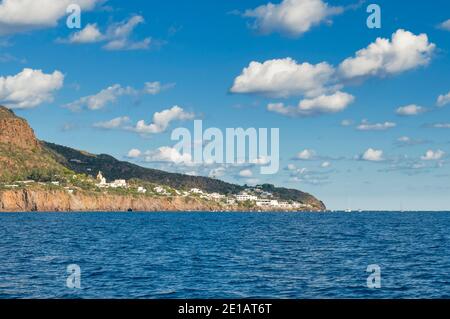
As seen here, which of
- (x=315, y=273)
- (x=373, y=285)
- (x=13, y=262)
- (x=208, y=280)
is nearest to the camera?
(x=373, y=285)

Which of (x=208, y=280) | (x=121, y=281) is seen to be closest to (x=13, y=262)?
(x=121, y=281)

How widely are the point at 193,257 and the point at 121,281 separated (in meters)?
24.1

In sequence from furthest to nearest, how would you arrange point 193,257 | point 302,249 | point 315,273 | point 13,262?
point 302,249 → point 193,257 → point 13,262 → point 315,273

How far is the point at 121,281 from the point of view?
163 ft

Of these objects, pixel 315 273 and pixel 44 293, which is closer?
pixel 44 293
